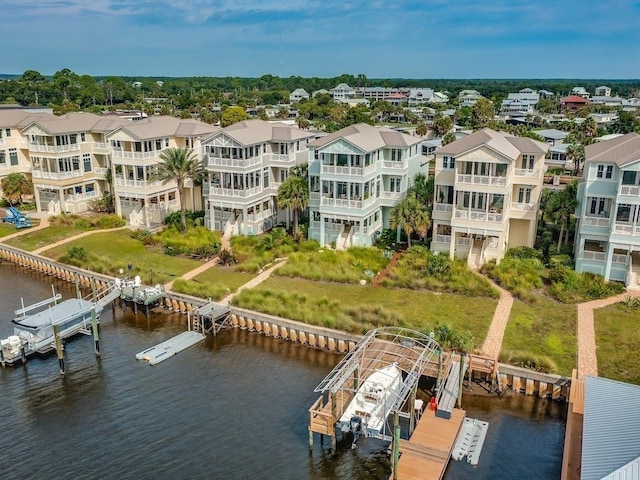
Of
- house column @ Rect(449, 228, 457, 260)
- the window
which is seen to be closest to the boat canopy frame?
house column @ Rect(449, 228, 457, 260)

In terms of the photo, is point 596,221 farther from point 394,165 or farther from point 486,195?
point 394,165

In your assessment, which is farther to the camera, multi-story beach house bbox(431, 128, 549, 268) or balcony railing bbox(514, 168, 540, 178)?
balcony railing bbox(514, 168, 540, 178)

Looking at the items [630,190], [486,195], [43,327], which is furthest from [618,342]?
[43,327]

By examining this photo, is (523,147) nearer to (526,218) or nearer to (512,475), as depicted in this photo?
(526,218)

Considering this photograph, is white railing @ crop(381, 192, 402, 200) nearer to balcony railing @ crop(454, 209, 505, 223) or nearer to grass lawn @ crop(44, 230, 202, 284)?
balcony railing @ crop(454, 209, 505, 223)

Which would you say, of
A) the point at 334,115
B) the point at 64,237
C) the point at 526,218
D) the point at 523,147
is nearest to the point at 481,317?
the point at 526,218
